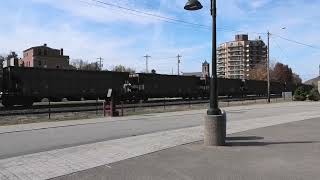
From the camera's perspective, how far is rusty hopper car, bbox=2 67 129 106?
3700cm

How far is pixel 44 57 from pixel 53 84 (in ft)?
309

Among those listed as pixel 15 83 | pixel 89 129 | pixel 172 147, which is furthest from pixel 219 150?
pixel 15 83

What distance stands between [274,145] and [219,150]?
6.39 ft

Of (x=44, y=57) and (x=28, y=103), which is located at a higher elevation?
(x=44, y=57)

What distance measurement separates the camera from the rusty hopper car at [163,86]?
167ft

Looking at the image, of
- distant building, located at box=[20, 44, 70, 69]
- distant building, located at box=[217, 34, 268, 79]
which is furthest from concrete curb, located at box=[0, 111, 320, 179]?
distant building, located at box=[20, 44, 70, 69]

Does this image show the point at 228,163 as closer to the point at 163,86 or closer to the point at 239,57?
the point at 163,86

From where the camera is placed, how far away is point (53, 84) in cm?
4084

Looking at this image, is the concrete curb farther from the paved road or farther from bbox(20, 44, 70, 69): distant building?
bbox(20, 44, 70, 69): distant building

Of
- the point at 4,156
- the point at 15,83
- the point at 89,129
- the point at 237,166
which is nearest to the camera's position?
the point at 237,166

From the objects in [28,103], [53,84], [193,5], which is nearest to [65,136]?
[193,5]

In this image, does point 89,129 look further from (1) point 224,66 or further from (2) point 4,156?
(1) point 224,66

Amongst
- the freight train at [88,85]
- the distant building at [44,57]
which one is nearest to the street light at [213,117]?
the freight train at [88,85]

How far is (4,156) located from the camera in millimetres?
11328
